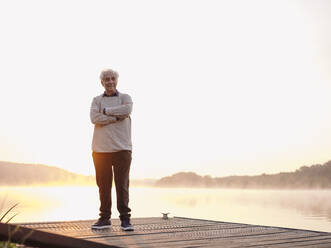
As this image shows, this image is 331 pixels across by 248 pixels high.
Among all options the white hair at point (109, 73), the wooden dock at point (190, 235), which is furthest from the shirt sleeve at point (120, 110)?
the wooden dock at point (190, 235)

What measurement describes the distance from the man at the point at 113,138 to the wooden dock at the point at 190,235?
472 millimetres

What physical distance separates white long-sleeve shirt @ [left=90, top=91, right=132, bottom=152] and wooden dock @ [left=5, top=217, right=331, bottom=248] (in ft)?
3.03

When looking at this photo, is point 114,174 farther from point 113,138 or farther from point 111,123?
point 111,123

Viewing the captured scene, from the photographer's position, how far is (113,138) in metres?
5.71

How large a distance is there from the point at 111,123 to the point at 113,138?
0.54 ft

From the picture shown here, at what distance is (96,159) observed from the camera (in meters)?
5.86

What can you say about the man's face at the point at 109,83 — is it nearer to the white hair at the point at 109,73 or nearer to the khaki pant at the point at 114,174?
the white hair at the point at 109,73

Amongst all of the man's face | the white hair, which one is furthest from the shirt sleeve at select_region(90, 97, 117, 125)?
the white hair

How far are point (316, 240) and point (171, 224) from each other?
2019 millimetres

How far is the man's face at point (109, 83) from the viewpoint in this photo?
5.72m

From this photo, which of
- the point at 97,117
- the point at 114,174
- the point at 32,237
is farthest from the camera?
the point at 114,174

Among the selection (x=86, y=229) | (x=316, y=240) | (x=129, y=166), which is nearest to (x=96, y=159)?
(x=129, y=166)

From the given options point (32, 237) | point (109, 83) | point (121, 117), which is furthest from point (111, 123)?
point (32, 237)

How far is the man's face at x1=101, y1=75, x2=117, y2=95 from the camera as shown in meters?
5.72
